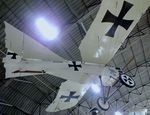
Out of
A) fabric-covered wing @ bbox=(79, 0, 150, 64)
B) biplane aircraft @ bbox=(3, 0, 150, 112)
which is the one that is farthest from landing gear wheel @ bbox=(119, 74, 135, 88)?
fabric-covered wing @ bbox=(79, 0, 150, 64)

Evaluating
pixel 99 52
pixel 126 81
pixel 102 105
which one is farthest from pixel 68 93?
pixel 99 52

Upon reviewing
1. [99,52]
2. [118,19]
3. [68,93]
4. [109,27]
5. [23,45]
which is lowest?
[23,45]

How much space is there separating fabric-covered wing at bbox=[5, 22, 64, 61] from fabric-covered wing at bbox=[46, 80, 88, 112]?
12.6 ft

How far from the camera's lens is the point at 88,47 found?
11.1m

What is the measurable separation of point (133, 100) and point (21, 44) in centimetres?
2516

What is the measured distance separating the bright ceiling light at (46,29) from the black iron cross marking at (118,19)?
203 inches

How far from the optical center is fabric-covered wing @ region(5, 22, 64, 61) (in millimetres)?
9711

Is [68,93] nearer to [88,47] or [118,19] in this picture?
[88,47]

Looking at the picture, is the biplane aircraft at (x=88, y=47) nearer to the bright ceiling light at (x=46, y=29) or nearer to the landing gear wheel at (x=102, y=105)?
the landing gear wheel at (x=102, y=105)

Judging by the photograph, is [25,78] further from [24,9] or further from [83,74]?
[83,74]

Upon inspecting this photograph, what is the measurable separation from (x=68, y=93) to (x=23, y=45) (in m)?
5.65

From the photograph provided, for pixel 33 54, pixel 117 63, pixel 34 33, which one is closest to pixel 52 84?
pixel 117 63

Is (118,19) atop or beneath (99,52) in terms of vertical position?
atop

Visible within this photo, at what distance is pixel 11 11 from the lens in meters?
15.3
